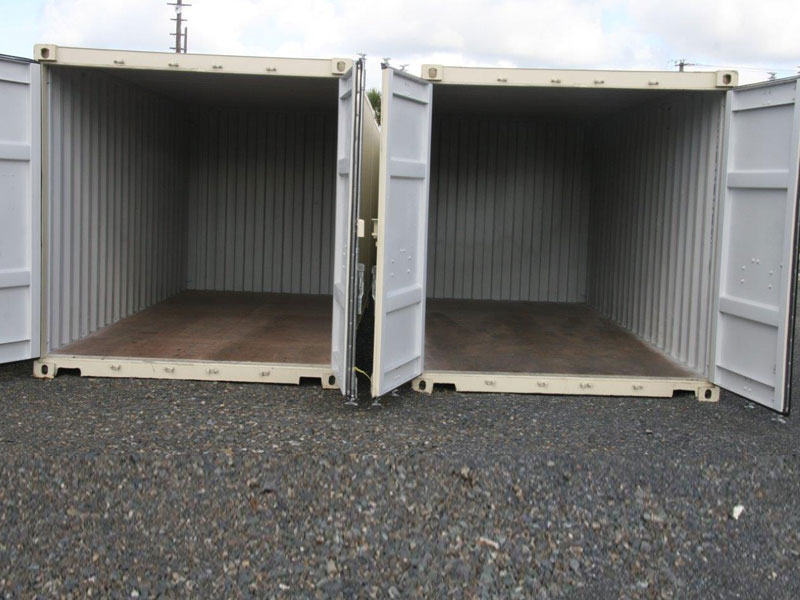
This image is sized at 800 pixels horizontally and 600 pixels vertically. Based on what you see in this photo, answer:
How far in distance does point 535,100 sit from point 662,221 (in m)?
1.88

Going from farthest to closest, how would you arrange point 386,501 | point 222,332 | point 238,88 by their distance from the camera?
point 238,88, point 222,332, point 386,501

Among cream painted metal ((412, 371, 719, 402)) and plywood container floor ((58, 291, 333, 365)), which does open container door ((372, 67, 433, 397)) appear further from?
plywood container floor ((58, 291, 333, 365))

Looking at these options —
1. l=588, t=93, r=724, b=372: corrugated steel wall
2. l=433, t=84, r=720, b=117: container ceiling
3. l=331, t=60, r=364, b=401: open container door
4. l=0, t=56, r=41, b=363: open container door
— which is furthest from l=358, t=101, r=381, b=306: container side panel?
l=0, t=56, r=41, b=363: open container door

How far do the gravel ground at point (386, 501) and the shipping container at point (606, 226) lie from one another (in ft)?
2.10

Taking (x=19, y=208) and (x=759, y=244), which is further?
(x=19, y=208)

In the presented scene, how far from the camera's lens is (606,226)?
11.2 meters

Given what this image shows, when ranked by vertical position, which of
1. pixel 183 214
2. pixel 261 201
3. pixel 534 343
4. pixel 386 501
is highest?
pixel 261 201

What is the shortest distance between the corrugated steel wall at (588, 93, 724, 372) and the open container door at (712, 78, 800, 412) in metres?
0.24

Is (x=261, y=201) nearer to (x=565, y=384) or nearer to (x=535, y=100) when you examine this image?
(x=535, y=100)

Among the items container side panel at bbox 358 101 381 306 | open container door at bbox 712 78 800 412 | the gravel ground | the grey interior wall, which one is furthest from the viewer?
the grey interior wall

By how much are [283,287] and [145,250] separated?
2.70 m

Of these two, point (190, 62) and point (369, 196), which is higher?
point (190, 62)

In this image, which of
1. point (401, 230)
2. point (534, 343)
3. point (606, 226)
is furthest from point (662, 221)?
point (401, 230)

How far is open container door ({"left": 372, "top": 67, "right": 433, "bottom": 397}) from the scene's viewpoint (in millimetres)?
6500
